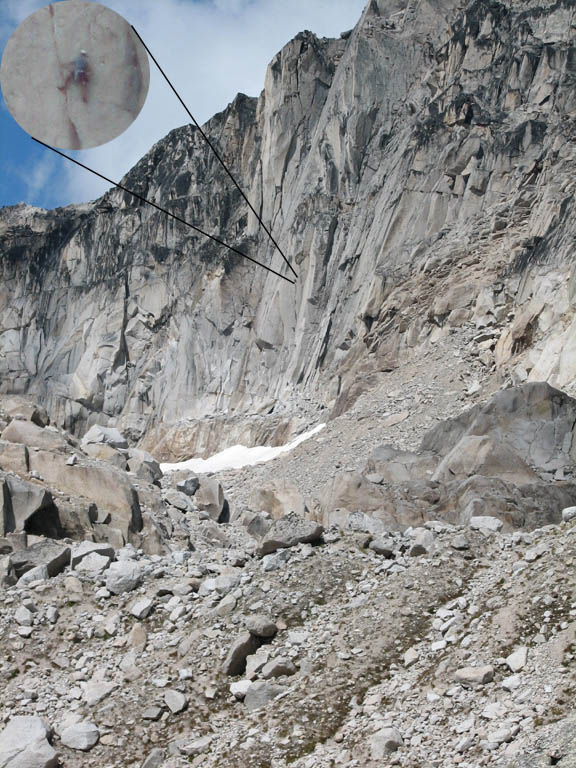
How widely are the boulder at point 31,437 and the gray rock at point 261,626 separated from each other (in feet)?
36.0

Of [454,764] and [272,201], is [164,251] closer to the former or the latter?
[272,201]

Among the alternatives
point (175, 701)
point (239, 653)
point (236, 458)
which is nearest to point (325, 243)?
point (236, 458)

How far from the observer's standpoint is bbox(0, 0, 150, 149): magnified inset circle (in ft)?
37.6

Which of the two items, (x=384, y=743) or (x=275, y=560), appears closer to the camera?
(x=384, y=743)

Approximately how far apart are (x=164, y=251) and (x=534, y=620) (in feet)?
227

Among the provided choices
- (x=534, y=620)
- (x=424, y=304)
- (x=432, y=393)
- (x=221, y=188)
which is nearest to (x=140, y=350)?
(x=221, y=188)

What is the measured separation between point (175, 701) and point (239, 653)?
3.66 ft

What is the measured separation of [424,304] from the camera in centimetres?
4553

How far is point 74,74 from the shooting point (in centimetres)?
1167

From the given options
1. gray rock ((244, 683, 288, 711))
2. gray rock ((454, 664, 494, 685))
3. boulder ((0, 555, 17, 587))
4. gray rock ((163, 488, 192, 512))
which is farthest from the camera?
gray rock ((163, 488, 192, 512))

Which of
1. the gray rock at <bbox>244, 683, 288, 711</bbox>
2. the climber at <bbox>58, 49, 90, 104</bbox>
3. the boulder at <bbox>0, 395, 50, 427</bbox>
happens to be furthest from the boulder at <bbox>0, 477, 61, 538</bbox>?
the climber at <bbox>58, 49, 90, 104</bbox>

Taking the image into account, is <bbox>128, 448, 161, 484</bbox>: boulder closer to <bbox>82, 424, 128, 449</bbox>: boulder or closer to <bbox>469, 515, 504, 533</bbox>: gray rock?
<bbox>82, 424, 128, 449</bbox>: boulder

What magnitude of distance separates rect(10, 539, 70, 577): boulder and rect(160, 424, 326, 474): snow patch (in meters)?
31.0

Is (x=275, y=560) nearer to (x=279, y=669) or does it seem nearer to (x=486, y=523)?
(x=279, y=669)
